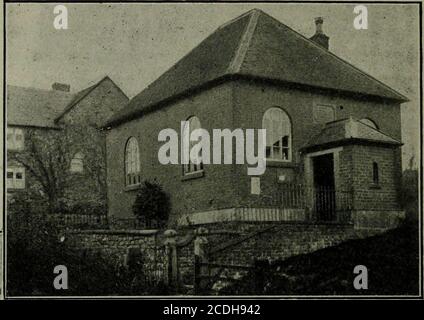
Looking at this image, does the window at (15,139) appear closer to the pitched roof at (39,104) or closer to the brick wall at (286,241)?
the pitched roof at (39,104)

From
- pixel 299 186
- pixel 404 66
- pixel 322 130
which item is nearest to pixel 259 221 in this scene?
pixel 299 186

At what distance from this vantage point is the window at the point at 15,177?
A: 14.1 m

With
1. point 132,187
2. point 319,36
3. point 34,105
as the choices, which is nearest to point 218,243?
point 132,187

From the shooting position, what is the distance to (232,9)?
13.9m

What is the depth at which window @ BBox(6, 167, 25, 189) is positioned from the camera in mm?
14095

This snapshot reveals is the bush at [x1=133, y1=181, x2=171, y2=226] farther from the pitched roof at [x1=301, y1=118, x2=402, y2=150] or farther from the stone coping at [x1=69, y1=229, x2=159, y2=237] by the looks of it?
the pitched roof at [x1=301, y1=118, x2=402, y2=150]

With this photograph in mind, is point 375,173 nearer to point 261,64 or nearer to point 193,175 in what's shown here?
point 261,64

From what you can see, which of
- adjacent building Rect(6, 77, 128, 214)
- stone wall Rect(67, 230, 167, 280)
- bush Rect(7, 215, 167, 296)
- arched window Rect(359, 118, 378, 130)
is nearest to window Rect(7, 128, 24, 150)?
adjacent building Rect(6, 77, 128, 214)

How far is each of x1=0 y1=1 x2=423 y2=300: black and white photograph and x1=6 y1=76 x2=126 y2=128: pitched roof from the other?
0.07 metres

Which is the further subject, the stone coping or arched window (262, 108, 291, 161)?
arched window (262, 108, 291, 161)

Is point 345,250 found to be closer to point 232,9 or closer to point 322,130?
point 322,130

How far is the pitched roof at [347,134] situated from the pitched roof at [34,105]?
606cm
